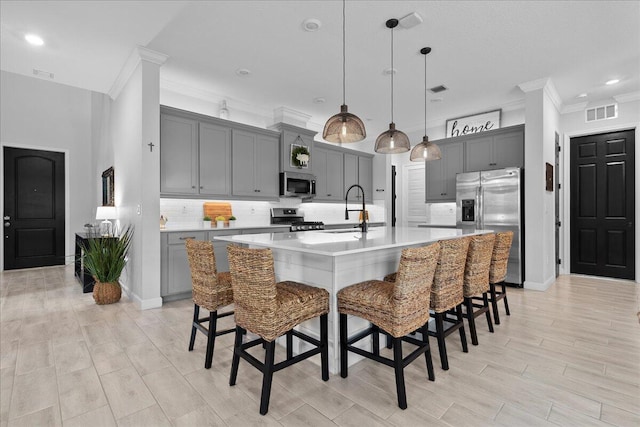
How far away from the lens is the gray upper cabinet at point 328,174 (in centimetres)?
621

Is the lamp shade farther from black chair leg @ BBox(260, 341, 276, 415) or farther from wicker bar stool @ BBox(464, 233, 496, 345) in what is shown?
wicker bar stool @ BBox(464, 233, 496, 345)

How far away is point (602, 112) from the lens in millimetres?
5172

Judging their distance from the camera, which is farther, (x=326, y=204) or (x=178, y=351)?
(x=326, y=204)

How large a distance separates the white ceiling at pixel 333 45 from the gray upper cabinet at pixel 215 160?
2.18 ft

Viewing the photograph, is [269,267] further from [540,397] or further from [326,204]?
[326,204]

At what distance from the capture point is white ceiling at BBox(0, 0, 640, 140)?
291 centimetres

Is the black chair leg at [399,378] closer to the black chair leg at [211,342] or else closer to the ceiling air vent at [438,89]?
the black chair leg at [211,342]

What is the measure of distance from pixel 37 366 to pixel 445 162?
575 cm

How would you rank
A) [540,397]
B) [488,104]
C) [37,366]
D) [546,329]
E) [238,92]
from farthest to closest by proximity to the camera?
[488,104]
[238,92]
[546,329]
[37,366]
[540,397]

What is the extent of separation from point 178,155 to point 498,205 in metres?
4.50

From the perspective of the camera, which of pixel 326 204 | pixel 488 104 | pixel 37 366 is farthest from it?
pixel 326 204

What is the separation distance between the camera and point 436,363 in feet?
7.75

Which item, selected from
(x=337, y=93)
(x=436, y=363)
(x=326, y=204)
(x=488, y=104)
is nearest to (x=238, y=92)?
(x=337, y=93)

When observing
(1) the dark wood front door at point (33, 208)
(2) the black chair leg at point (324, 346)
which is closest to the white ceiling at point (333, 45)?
(2) the black chair leg at point (324, 346)
